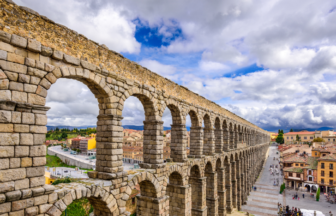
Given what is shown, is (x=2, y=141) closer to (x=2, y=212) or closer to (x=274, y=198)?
(x=2, y=212)

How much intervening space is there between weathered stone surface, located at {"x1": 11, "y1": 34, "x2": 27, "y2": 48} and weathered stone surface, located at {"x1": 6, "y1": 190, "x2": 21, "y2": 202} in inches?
158

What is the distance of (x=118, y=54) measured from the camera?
398 inches

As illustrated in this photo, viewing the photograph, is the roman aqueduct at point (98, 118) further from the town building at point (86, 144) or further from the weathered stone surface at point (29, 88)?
the town building at point (86, 144)

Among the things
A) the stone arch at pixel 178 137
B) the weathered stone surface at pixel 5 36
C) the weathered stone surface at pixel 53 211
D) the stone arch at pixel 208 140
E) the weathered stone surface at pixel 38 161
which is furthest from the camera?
the stone arch at pixel 208 140

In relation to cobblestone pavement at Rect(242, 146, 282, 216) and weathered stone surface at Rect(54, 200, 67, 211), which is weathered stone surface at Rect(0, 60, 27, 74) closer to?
weathered stone surface at Rect(54, 200, 67, 211)

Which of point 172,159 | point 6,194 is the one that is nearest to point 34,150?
point 6,194

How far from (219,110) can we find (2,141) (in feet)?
64.3

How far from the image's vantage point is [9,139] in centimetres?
596

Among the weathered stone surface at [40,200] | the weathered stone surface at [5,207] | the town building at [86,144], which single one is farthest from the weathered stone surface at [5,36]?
the town building at [86,144]

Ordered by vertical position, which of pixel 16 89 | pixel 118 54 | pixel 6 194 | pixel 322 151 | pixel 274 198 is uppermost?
pixel 118 54

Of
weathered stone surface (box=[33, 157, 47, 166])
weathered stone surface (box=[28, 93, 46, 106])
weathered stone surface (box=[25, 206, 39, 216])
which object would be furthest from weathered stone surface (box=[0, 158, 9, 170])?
weathered stone surface (box=[28, 93, 46, 106])

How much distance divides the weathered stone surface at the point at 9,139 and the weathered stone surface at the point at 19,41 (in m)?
2.52

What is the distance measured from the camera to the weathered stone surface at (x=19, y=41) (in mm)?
6211

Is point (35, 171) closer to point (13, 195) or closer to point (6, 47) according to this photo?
point (13, 195)
